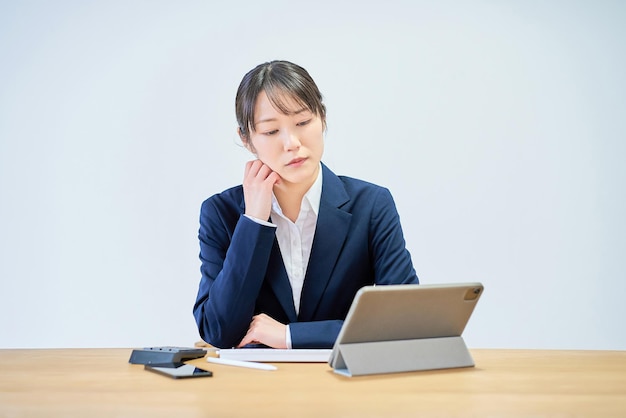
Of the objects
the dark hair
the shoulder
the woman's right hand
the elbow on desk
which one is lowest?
the elbow on desk

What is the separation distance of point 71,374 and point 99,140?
2403 millimetres

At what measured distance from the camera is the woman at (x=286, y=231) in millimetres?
1973

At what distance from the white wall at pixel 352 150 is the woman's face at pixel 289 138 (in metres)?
1.53

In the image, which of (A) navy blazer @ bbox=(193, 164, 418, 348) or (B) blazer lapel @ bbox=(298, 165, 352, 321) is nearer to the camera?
(A) navy blazer @ bbox=(193, 164, 418, 348)

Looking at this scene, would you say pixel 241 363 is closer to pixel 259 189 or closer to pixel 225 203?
pixel 259 189

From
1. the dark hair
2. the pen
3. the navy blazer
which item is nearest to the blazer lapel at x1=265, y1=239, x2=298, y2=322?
Result: the navy blazer

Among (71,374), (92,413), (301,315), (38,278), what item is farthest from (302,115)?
(38,278)

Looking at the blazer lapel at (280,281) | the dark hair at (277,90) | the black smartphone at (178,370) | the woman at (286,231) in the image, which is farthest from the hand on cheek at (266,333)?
the dark hair at (277,90)

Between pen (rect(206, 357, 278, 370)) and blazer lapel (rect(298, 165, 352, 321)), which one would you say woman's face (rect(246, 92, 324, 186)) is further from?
pen (rect(206, 357, 278, 370))

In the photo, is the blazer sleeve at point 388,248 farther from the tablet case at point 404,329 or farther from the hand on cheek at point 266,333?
the tablet case at point 404,329

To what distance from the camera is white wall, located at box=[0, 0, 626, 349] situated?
3.61 meters

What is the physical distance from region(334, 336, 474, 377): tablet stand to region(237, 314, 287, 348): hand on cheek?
0.45m

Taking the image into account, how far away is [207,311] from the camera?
2.01 m

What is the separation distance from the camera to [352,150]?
3.62 meters
